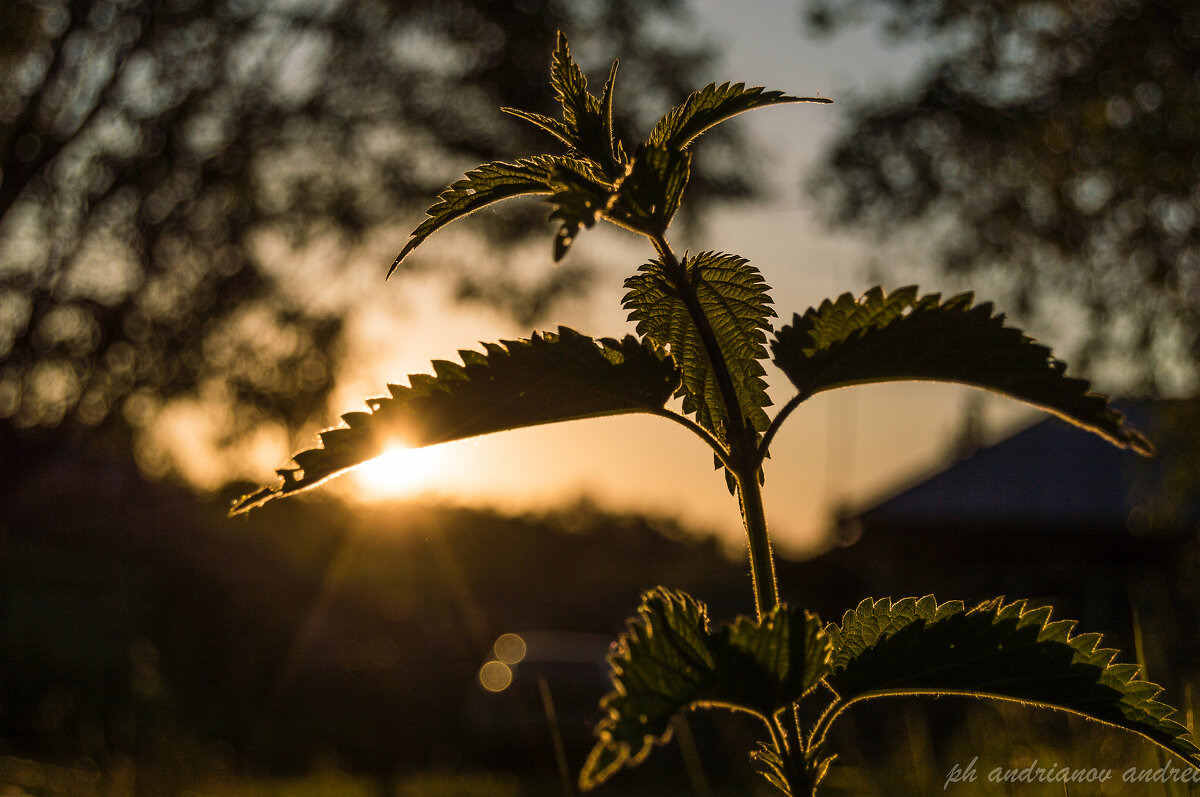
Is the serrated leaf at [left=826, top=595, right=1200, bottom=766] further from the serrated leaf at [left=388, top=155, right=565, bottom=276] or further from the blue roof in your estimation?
the blue roof

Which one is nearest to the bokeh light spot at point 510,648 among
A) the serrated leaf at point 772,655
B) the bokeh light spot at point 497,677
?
the bokeh light spot at point 497,677

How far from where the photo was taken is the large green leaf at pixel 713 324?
83 centimetres

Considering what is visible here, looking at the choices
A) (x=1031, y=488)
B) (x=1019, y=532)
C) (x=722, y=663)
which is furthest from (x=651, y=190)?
(x=1031, y=488)

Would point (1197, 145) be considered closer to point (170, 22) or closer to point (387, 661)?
point (170, 22)

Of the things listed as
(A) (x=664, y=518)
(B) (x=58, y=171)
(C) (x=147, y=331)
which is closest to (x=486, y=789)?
(C) (x=147, y=331)

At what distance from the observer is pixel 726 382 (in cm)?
76

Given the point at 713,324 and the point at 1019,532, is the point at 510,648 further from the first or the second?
the point at 713,324

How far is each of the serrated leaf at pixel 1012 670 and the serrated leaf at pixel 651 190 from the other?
0.40m

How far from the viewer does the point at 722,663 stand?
67cm

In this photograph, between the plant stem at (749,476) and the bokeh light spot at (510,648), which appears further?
the bokeh light spot at (510,648)

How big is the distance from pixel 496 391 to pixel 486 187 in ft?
0.63

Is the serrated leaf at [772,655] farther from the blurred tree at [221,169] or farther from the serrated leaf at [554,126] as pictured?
the blurred tree at [221,169]

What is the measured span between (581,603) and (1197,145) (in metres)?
23.3

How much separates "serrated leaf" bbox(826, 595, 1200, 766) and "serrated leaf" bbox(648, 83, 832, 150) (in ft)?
1.51
